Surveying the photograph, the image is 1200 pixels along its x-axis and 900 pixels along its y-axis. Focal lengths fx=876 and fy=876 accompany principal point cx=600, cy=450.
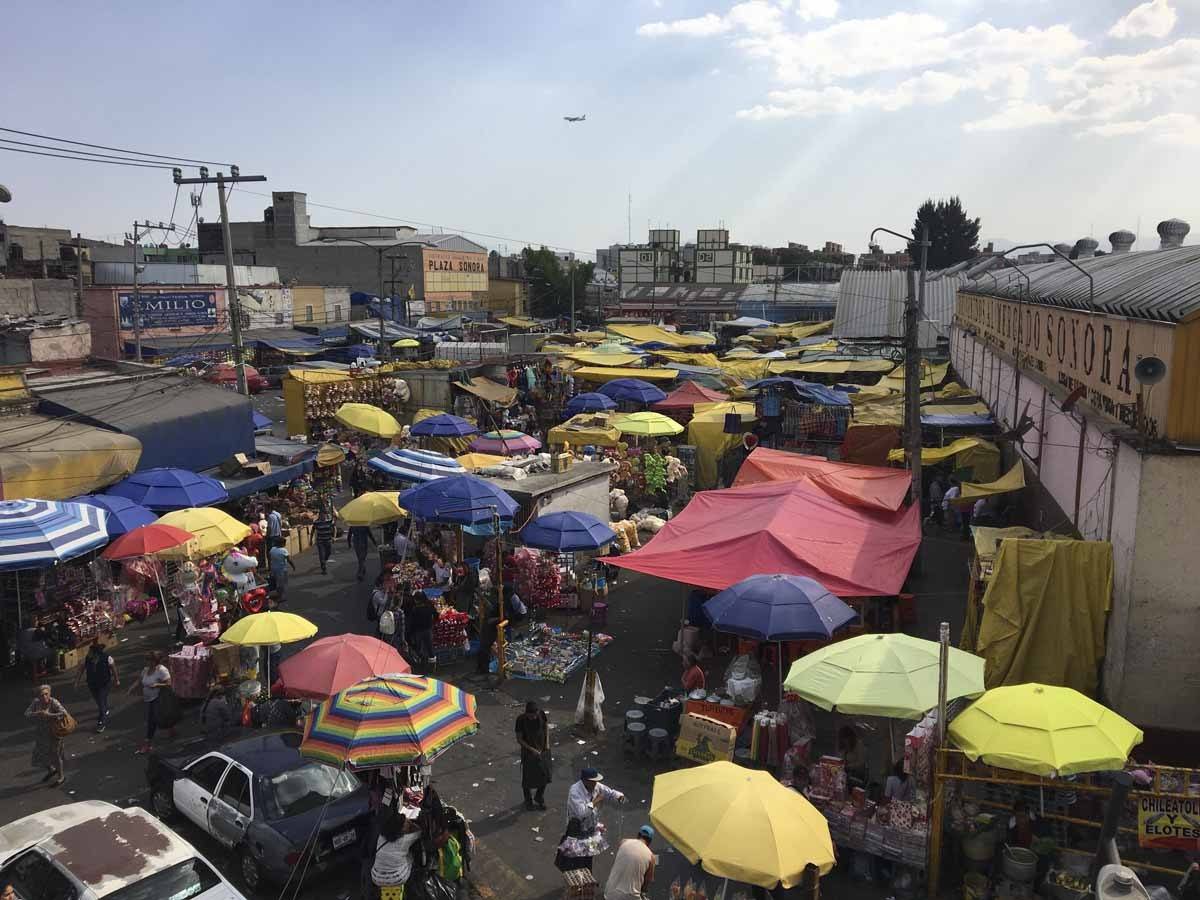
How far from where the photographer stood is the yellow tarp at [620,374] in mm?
31969

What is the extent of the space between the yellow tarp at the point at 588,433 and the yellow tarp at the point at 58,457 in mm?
9862

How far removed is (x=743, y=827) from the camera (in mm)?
6617

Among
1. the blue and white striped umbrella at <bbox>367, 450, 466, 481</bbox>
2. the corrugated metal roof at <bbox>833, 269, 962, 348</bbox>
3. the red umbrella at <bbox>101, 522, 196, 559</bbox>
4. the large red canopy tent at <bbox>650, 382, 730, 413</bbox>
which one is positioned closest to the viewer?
the red umbrella at <bbox>101, 522, 196, 559</bbox>

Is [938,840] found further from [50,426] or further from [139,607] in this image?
[50,426]

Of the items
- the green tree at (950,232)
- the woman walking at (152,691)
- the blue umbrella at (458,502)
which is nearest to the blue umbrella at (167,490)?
the blue umbrella at (458,502)

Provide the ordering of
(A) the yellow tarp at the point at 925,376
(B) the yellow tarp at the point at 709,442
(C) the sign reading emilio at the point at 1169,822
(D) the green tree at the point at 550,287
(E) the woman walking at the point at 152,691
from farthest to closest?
(D) the green tree at the point at 550,287, (A) the yellow tarp at the point at 925,376, (B) the yellow tarp at the point at 709,442, (E) the woman walking at the point at 152,691, (C) the sign reading emilio at the point at 1169,822

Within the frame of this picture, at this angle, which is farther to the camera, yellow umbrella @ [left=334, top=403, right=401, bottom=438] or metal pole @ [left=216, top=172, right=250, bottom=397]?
yellow umbrella @ [left=334, top=403, right=401, bottom=438]

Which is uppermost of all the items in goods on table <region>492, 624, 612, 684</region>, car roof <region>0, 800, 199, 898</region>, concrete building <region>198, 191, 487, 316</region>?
concrete building <region>198, 191, 487, 316</region>

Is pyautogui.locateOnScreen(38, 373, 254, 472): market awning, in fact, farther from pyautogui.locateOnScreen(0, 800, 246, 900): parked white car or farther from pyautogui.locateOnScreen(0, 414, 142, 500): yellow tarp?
pyautogui.locateOnScreen(0, 800, 246, 900): parked white car

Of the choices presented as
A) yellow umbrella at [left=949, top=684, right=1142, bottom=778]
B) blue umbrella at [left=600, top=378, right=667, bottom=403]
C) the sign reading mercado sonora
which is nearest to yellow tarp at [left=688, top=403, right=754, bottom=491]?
blue umbrella at [left=600, top=378, right=667, bottom=403]

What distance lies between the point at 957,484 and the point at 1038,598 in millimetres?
11646

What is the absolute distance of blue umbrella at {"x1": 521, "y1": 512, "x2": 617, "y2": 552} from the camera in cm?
1432

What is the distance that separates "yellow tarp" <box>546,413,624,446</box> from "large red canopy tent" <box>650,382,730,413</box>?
4.77 metres

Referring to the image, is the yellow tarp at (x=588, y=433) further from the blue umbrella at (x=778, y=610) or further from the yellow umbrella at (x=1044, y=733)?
the yellow umbrella at (x=1044, y=733)
